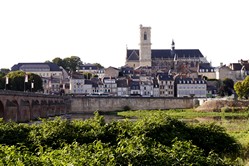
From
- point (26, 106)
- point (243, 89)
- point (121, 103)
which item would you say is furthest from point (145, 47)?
point (26, 106)

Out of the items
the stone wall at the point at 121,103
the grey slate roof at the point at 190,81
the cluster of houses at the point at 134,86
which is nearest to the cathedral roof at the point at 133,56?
the cluster of houses at the point at 134,86

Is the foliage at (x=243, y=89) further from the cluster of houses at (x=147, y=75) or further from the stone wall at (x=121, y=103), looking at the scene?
the cluster of houses at (x=147, y=75)

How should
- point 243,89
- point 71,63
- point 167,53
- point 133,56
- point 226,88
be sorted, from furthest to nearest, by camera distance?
point 167,53 → point 133,56 → point 71,63 → point 226,88 → point 243,89

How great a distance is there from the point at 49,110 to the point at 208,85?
191 feet

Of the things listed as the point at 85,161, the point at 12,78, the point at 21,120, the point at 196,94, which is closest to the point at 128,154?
the point at 85,161

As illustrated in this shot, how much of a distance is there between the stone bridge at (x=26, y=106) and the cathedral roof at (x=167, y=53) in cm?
8030

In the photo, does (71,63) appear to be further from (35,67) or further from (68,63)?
(35,67)

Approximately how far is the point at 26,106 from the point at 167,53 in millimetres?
105066

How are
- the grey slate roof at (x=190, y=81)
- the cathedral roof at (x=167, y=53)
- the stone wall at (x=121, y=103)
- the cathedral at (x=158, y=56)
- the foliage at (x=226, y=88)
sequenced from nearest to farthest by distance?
1. the stone wall at (x=121, y=103)
2. the grey slate roof at (x=190, y=81)
3. the foliage at (x=226, y=88)
4. the cathedral at (x=158, y=56)
5. the cathedral roof at (x=167, y=53)

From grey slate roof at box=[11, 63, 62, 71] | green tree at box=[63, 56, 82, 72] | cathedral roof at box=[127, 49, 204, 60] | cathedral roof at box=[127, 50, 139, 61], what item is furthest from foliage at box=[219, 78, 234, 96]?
green tree at box=[63, 56, 82, 72]

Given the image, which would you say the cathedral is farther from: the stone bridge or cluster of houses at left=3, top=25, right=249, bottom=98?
the stone bridge

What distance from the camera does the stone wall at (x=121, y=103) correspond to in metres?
93.4

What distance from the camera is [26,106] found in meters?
61.1

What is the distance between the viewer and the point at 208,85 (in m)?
123
